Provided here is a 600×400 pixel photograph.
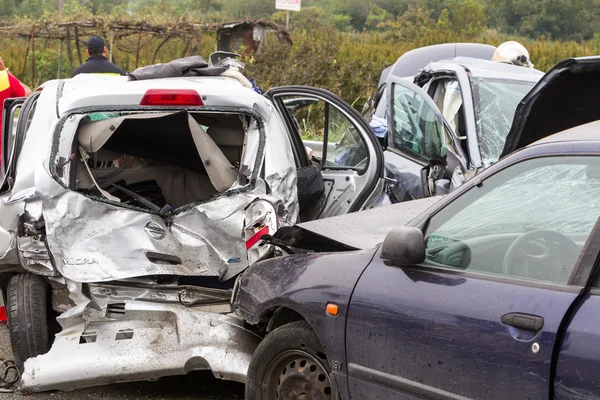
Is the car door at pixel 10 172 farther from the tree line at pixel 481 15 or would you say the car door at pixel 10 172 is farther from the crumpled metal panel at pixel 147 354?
the tree line at pixel 481 15

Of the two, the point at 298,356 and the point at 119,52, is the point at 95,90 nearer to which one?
the point at 298,356

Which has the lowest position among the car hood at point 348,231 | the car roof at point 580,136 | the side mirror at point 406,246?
the car hood at point 348,231

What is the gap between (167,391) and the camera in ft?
17.9

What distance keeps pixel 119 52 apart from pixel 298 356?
18.5 m

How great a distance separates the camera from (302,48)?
17.9m

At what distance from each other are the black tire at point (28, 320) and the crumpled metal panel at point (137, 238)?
1.20 feet

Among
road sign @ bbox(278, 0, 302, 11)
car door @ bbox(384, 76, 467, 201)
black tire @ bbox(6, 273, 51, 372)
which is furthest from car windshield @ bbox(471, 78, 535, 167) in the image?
road sign @ bbox(278, 0, 302, 11)

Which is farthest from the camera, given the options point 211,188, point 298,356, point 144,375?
point 211,188

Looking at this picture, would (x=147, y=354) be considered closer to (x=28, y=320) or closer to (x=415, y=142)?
(x=28, y=320)

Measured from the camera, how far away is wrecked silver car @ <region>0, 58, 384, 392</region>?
4.98 m

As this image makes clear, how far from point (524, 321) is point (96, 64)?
7.38m

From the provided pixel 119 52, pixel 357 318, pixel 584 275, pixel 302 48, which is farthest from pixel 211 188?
pixel 119 52

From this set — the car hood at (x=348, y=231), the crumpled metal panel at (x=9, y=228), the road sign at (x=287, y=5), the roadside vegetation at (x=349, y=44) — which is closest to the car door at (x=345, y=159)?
the car hood at (x=348, y=231)

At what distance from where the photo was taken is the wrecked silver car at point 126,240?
4977 mm
